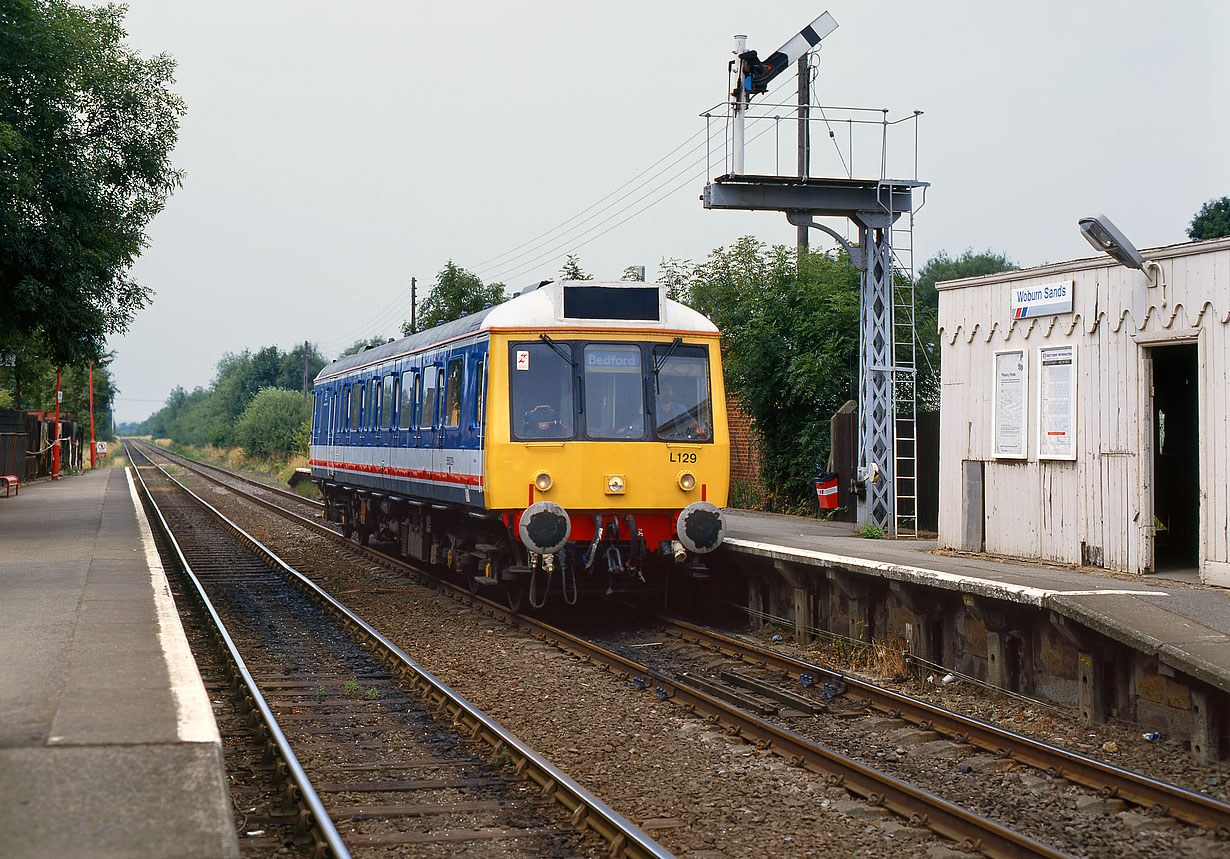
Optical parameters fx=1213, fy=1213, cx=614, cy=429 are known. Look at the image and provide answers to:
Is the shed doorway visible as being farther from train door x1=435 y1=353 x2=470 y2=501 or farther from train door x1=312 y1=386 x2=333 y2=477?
train door x1=312 y1=386 x2=333 y2=477

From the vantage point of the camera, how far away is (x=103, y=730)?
19.9 ft

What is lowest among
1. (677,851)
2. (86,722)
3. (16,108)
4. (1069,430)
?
(677,851)

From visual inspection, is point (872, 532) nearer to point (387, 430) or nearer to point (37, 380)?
point (387, 430)

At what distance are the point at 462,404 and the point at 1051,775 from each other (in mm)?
7457

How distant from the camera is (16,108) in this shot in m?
18.3

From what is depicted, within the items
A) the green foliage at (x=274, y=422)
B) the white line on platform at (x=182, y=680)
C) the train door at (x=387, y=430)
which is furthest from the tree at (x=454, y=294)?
the green foliage at (x=274, y=422)

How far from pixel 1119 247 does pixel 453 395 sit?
6.78 metres

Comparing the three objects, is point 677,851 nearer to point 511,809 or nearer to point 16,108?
point 511,809

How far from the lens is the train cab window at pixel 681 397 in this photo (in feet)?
40.0

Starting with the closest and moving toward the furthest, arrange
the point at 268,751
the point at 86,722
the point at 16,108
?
the point at 86,722 → the point at 268,751 → the point at 16,108

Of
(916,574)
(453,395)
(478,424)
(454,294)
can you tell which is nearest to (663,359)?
(478,424)

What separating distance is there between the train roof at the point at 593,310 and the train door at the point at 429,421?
1.59m

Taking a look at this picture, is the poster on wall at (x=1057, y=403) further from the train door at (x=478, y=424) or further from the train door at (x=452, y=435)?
the train door at (x=452, y=435)

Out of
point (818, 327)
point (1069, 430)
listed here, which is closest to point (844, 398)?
point (818, 327)
